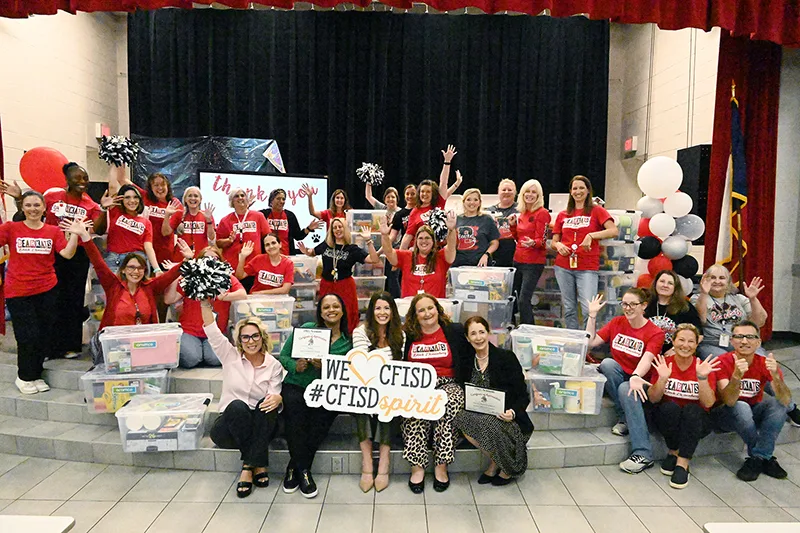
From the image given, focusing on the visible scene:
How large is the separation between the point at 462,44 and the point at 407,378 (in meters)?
7.04

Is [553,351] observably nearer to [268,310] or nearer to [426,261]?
[426,261]

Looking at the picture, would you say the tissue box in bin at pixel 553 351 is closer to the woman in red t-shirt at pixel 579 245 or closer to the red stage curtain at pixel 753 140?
the woman in red t-shirt at pixel 579 245

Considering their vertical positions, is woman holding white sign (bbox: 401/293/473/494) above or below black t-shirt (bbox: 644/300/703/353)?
below

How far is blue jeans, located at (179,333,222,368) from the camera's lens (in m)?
3.99

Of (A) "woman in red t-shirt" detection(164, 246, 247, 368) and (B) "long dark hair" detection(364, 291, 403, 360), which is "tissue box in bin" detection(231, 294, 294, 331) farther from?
(B) "long dark hair" detection(364, 291, 403, 360)

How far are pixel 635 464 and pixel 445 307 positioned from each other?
1571 millimetres

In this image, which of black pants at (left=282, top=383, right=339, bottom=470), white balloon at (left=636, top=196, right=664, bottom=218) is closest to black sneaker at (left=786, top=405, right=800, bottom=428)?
white balloon at (left=636, top=196, right=664, bottom=218)

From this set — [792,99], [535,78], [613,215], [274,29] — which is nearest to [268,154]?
[274,29]

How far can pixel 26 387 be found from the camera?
151 inches

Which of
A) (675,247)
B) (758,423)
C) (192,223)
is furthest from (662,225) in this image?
(192,223)

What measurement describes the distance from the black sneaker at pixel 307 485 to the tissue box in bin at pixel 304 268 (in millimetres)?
1875

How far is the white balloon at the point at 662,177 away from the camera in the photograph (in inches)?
182

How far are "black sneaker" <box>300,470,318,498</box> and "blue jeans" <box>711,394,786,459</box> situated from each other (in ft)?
8.50

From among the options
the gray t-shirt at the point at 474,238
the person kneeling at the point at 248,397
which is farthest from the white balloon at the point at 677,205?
the person kneeling at the point at 248,397
